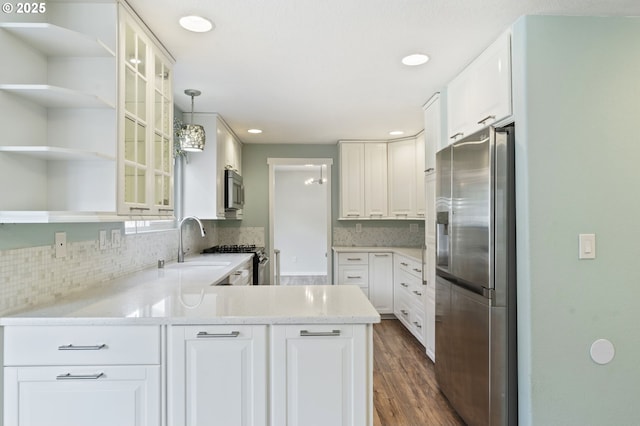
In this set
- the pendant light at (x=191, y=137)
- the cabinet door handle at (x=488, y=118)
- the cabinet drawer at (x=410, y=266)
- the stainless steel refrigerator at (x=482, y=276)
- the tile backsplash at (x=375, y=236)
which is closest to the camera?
the stainless steel refrigerator at (x=482, y=276)

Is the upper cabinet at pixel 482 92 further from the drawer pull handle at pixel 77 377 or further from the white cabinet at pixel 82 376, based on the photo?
the drawer pull handle at pixel 77 377

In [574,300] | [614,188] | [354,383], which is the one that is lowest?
[354,383]

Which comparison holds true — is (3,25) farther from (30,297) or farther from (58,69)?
(30,297)

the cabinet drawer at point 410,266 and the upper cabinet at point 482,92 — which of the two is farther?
the cabinet drawer at point 410,266

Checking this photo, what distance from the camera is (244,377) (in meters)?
1.53

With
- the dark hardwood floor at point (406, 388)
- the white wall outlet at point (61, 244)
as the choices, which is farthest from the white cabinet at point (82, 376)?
the dark hardwood floor at point (406, 388)

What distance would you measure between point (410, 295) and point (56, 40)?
146 inches

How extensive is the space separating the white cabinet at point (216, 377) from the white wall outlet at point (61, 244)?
80 centimetres

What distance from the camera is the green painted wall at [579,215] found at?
1.83m

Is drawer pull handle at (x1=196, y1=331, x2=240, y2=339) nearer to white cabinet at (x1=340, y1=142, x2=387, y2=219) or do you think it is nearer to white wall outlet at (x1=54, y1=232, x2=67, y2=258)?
white wall outlet at (x1=54, y1=232, x2=67, y2=258)

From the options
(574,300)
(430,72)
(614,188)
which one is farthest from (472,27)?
(574,300)

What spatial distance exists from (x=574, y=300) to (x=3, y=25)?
289cm

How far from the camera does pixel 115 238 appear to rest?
230 centimetres

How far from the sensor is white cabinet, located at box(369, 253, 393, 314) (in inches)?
184
